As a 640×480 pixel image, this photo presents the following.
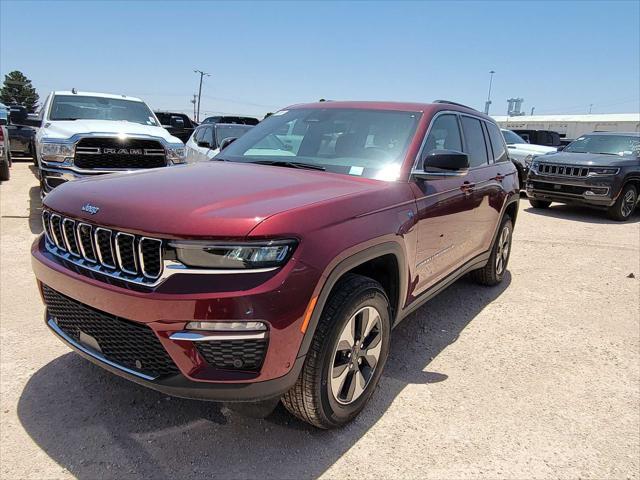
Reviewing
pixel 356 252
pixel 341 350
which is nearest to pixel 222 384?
pixel 341 350

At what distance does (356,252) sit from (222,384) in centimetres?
90

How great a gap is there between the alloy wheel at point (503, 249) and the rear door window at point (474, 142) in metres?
0.98

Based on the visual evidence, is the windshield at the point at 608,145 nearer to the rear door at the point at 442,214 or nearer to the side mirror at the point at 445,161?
the rear door at the point at 442,214

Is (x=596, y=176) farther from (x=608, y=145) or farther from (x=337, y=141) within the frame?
(x=337, y=141)

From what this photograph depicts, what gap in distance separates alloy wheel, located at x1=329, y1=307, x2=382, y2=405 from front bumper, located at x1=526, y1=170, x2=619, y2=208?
28.8 feet

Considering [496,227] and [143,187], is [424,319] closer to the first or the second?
[496,227]

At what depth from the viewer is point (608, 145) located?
10758 millimetres

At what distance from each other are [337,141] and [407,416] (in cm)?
191

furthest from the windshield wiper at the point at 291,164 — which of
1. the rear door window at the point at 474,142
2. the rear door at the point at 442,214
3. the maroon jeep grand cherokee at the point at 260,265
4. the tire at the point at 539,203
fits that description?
the tire at the point at 539,203

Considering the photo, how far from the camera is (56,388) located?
289 centimetres

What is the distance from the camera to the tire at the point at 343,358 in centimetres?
229

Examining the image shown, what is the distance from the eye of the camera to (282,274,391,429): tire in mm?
2293

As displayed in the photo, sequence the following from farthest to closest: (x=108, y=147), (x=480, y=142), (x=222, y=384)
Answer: (x=108, y=147) < (x=480, y=142) < (x=222, y=384)

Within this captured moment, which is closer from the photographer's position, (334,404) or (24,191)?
(334,404)
